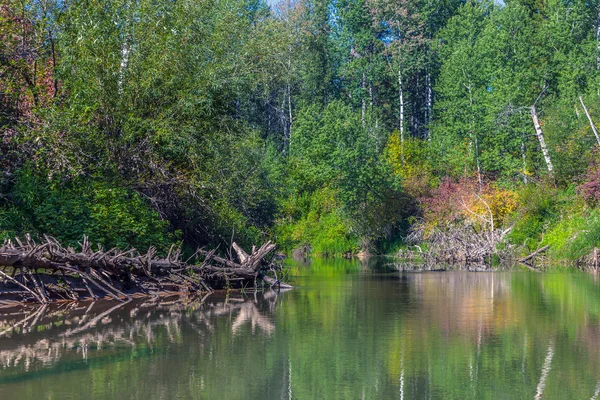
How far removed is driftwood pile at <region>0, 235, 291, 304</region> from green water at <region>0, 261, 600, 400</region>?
80 cm

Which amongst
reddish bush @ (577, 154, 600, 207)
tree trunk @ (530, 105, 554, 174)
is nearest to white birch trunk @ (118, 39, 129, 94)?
reddish bush @ (577, 154, 600, 207)

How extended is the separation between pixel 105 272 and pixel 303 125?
40151 millimetres

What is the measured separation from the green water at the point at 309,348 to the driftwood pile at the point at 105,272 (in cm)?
80

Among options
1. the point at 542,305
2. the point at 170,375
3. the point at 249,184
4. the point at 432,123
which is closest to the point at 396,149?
the point at 432,123

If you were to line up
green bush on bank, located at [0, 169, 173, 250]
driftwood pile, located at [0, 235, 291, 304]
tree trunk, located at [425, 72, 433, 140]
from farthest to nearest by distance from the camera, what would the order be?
tree trunk, located at [425, 72, 433, 140] → green bush on bank, located at [0, 169, 173, 250] → driftwood pile, located at [0, 235, 291, 304]

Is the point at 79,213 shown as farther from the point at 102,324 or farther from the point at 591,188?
the point at 591,188

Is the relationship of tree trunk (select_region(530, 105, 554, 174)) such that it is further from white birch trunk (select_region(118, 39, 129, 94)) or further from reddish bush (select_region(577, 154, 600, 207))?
white birch trunk (select_region(118, 39, 129, 94))

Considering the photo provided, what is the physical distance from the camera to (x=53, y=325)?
52.7 feet

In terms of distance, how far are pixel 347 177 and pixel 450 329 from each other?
119 feet

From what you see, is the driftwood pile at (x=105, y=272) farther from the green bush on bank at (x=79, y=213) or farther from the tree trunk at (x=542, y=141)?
the tree trunk at (x=542, y=141)

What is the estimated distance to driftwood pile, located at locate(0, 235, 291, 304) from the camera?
1875 cm

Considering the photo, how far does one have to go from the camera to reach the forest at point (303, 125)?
22.8 metres

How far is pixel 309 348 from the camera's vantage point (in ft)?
45.2

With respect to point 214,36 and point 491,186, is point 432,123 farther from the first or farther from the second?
point 214,36
